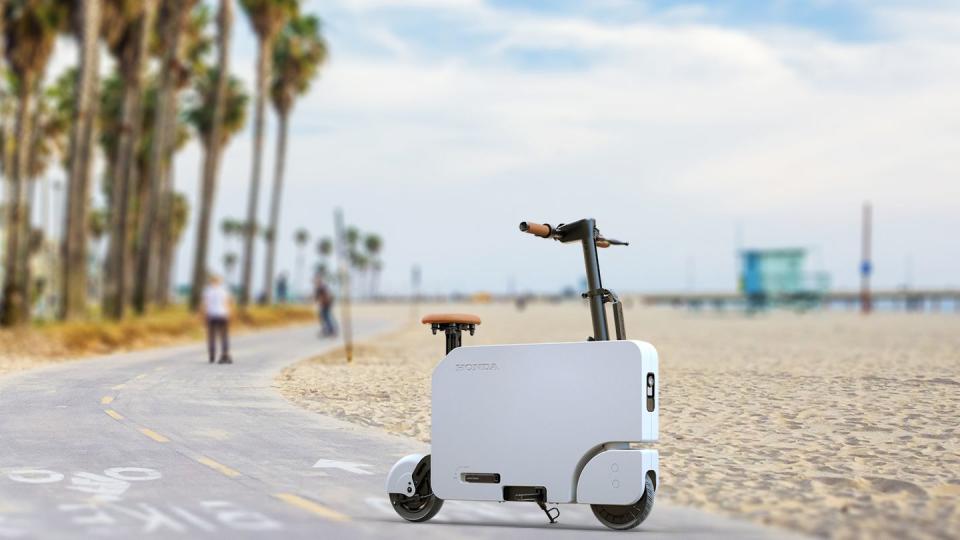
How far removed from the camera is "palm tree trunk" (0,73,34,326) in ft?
101

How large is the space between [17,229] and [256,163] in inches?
652

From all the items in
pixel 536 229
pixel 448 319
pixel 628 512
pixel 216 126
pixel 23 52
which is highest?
pixel 23 52

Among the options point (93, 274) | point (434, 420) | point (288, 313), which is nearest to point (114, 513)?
point (434, 420)

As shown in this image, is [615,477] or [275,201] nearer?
[615,477]

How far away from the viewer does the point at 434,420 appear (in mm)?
8281

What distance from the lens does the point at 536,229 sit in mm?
8031

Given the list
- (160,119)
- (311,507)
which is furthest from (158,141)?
(311,507)

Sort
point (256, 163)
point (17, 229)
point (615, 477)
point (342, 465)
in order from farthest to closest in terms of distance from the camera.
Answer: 1. point (256, 163)
2. point (17, 229)
3. point (342, 465)
4. point (615, 477)

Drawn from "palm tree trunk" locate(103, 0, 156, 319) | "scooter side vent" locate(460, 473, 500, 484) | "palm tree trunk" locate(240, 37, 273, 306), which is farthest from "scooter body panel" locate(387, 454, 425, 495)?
"palm tree trunk" locate(240, 37, 273, 306)

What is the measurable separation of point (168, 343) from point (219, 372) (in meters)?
12.1

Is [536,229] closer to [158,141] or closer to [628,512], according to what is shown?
[628,512]

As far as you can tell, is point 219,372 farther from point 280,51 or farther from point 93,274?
point 93,274

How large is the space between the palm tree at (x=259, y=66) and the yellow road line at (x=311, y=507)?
44374 millimetres

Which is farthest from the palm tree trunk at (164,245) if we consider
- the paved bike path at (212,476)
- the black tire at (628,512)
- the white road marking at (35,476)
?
the black tire at (628,512)
